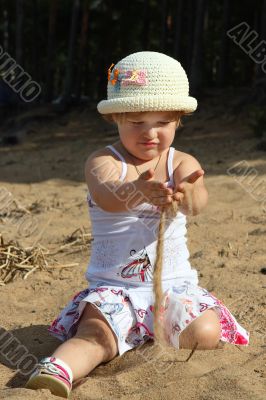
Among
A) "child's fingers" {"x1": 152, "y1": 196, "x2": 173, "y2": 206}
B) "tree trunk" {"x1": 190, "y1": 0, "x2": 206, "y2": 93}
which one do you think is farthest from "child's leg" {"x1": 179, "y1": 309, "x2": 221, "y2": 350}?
"tree trunk" {"x1": 190, "y1": 0, "x2": 206, "y2": 93}

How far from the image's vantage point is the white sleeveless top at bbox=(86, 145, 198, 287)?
2.98m

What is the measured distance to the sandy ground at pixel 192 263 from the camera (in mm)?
2543

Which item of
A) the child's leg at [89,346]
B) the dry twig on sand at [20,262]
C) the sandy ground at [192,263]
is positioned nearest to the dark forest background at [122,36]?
the sandy ground at [192,263]

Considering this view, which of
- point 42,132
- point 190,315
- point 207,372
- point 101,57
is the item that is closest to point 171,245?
point 190,315

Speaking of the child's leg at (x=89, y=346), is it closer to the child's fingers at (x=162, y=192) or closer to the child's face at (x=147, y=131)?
the child's fingers at (x=162, y=192)

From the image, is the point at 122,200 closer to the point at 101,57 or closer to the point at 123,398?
the point at 123,398

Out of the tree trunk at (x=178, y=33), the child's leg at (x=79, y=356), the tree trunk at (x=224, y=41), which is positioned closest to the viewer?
the child's leg at (x=79, y=356)

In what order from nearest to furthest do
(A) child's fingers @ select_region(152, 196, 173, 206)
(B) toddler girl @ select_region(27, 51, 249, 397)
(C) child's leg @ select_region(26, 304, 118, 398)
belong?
(C) child's leg @ select_region(26, 304, 118, 398) → (A) child's fingers @ select_region(152, 196, 173, 206) → (B) toddler girl @ select_region(27, 51, 249, 397)

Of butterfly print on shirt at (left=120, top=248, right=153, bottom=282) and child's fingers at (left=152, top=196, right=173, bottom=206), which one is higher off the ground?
child's fingers at (left=152, top=196, right=173, bottom=206)

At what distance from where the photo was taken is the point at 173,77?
2.92 metres

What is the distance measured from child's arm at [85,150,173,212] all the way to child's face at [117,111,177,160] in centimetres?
14

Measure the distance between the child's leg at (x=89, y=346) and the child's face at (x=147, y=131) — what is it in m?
0.73

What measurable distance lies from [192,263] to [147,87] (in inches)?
59.6

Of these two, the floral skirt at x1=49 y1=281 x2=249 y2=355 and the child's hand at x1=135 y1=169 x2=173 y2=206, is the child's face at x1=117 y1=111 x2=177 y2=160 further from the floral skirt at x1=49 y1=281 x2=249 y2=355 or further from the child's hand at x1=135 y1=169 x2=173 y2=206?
the floral skirt at x1=49 y1=281 x2=249 y2=355
